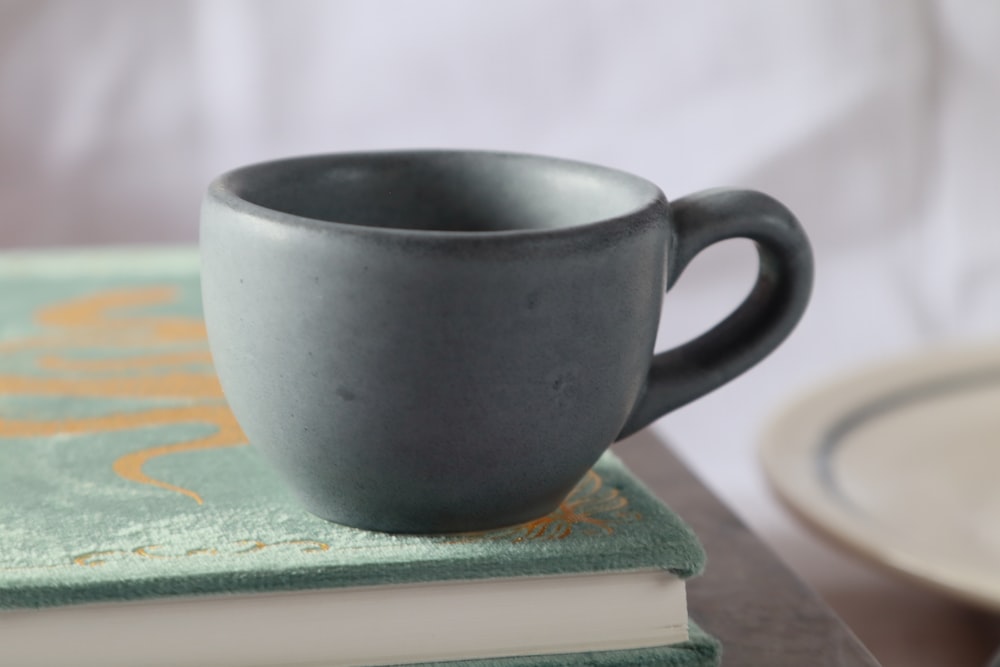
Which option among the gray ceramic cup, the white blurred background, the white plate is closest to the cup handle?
the gray ceramic cup

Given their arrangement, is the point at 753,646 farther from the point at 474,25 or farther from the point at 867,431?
the point at 474,25

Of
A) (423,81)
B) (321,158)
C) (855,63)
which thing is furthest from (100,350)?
(855,63)

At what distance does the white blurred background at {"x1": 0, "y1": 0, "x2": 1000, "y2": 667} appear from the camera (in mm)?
869

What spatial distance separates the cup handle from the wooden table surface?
0.06 metres


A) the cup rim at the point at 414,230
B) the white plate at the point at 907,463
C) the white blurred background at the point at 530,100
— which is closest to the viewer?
the cup rim at the point at 414,230

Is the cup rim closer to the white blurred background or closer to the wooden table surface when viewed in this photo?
the wooden table surface

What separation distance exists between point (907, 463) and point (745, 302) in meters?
0.20

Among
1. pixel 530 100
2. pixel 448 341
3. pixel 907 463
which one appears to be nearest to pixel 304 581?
pixel 448 341

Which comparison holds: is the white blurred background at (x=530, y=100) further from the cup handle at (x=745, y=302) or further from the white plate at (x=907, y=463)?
the cup handle at (x=745, y=302)

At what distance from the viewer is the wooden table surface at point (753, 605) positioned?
0.31 meters

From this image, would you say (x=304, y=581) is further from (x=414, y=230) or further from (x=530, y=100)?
(x=530, y=100)

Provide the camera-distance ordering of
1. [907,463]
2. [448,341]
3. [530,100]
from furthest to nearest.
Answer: [530,100] < [907,463] < [448,341]

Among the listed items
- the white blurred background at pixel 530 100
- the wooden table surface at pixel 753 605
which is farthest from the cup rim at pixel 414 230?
the white blurred background at pixel 530 100

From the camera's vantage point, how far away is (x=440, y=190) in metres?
0.32
